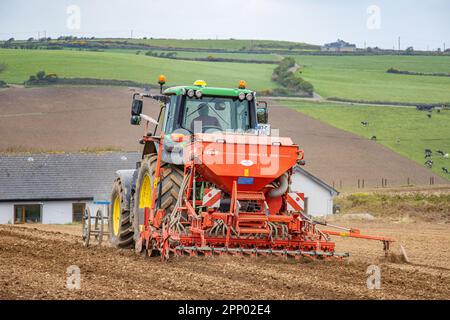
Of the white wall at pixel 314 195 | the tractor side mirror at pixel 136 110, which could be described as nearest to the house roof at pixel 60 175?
the white wall at pixel 314 195

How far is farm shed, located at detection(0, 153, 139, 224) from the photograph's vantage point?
47.8m

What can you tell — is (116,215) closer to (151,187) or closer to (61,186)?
(151,187)

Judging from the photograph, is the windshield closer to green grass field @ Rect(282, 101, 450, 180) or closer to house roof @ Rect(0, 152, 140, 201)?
house roof @ Rect(0, 152, 140, 201)

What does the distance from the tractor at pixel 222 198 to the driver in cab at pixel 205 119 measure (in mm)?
25

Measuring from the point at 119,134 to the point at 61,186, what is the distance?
386 inches

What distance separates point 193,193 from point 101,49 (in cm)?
8454

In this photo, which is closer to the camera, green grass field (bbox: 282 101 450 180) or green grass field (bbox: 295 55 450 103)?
green grass field (bbox: 282 101 450 180)

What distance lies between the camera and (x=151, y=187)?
1460 centimetres

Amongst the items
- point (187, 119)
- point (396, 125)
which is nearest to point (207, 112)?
point (187, 119)

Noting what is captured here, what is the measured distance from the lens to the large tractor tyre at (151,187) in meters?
14.2

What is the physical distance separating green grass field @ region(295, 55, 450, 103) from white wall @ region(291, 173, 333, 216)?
95.0 ft

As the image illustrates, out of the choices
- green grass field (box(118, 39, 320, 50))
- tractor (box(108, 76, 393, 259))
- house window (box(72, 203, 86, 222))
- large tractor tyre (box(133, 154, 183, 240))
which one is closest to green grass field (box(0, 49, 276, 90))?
green grass field (box(118, 39, 320, 50))
